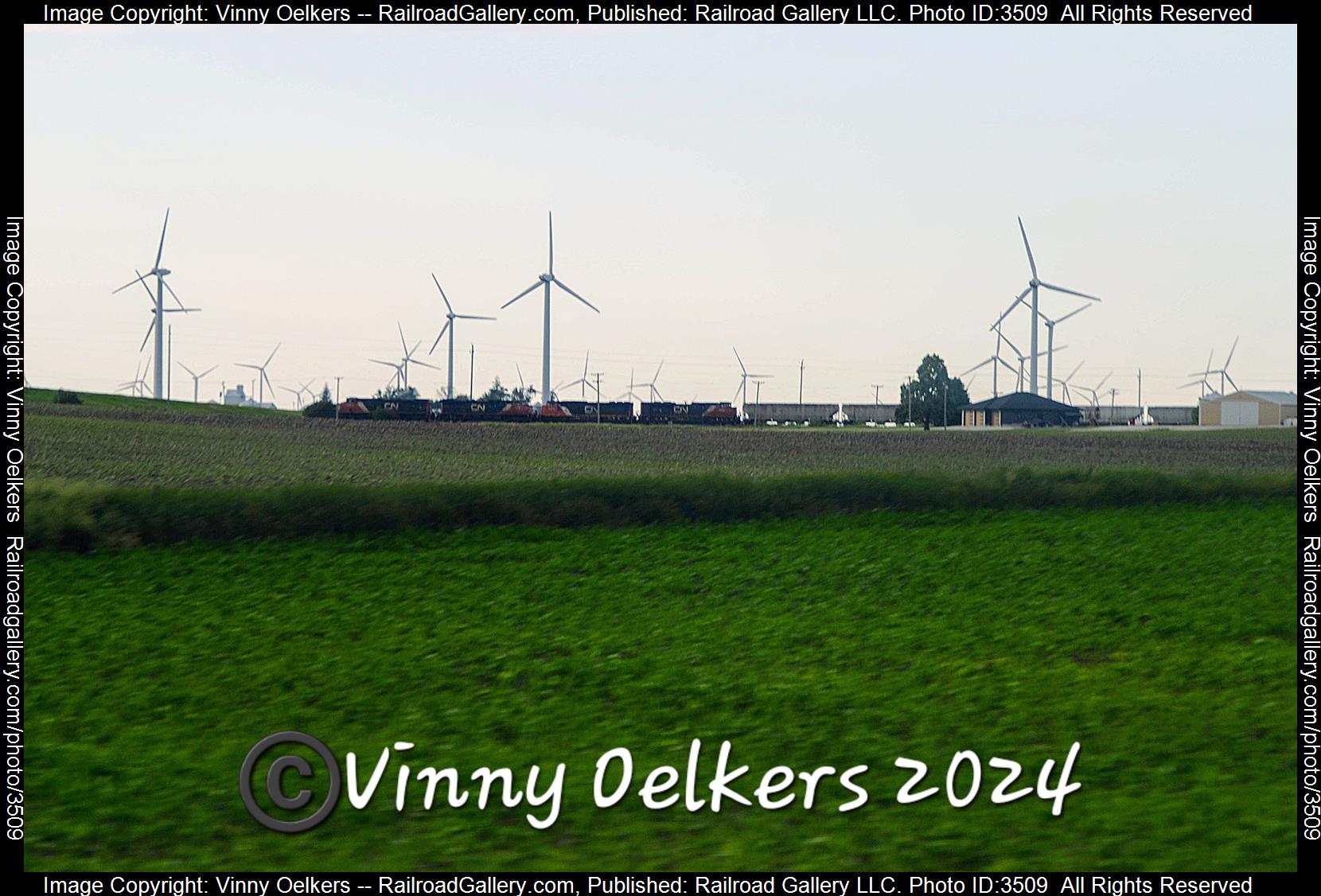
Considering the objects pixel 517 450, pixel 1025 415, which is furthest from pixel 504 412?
pixel 1025 415

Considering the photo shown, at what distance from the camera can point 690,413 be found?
388 ft

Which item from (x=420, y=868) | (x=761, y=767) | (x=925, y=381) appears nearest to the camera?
(x=420, y=868)

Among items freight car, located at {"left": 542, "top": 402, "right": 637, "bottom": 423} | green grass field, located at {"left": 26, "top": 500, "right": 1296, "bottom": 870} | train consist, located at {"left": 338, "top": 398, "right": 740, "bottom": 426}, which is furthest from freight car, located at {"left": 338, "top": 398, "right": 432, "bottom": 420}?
green grass field, located at {"left": 26, "top": 500, "right": 1296, "bottom": 870}

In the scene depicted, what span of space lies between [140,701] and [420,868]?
8.03 meters

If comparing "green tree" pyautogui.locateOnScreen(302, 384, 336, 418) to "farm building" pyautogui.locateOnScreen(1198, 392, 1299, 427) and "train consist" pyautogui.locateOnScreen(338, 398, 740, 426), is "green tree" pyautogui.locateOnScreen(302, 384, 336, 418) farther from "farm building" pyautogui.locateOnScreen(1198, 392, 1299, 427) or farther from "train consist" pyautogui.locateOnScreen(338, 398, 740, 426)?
"farm building" pyautogui.locateOnScreen(1198, 392, 1299, 427)

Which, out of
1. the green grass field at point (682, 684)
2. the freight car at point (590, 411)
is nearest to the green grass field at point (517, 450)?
the green grass field at point (682, 684)

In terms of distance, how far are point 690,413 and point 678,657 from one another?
10109cm

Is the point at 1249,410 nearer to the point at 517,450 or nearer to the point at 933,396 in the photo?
the point at 933,396

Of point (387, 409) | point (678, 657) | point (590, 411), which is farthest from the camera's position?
point (590, 411)

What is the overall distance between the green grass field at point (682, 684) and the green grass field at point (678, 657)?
0.07 meters
